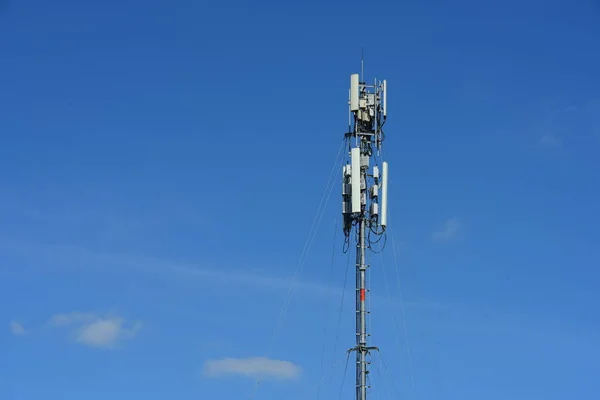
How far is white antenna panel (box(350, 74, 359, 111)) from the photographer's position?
70000 millimetres

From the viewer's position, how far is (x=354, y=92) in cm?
→ 7025

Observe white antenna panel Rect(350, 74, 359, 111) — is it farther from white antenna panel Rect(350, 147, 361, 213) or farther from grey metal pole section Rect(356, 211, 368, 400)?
grey metal pole section Rect(356, 211, 368, 400)

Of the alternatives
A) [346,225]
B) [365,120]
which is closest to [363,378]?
[346,225]

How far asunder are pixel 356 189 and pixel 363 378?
10246 millimetres

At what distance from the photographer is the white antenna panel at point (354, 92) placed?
230 feet

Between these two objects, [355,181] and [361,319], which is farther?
[355,181]

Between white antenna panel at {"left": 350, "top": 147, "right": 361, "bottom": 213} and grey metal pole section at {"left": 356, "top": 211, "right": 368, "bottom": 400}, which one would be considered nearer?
grey metal pole section at {"left": 356, "top": 211, "right": 368, "bottom": 400}

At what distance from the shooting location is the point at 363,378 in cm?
6644

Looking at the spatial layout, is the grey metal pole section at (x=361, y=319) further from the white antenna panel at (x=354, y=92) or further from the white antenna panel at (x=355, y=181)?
the white antenna panel at (x=354, y=92)

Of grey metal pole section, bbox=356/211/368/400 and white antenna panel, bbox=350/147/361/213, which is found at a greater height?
white antenna panel, bbox=350/147/361/213

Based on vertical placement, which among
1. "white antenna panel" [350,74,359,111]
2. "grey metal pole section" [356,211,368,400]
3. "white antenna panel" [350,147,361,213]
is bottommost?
"grey metal pole section" [356,211,368,400]

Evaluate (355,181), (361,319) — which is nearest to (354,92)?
(355,181)

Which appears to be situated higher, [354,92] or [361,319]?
[354,92]

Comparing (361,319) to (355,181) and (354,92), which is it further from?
(354,92)
